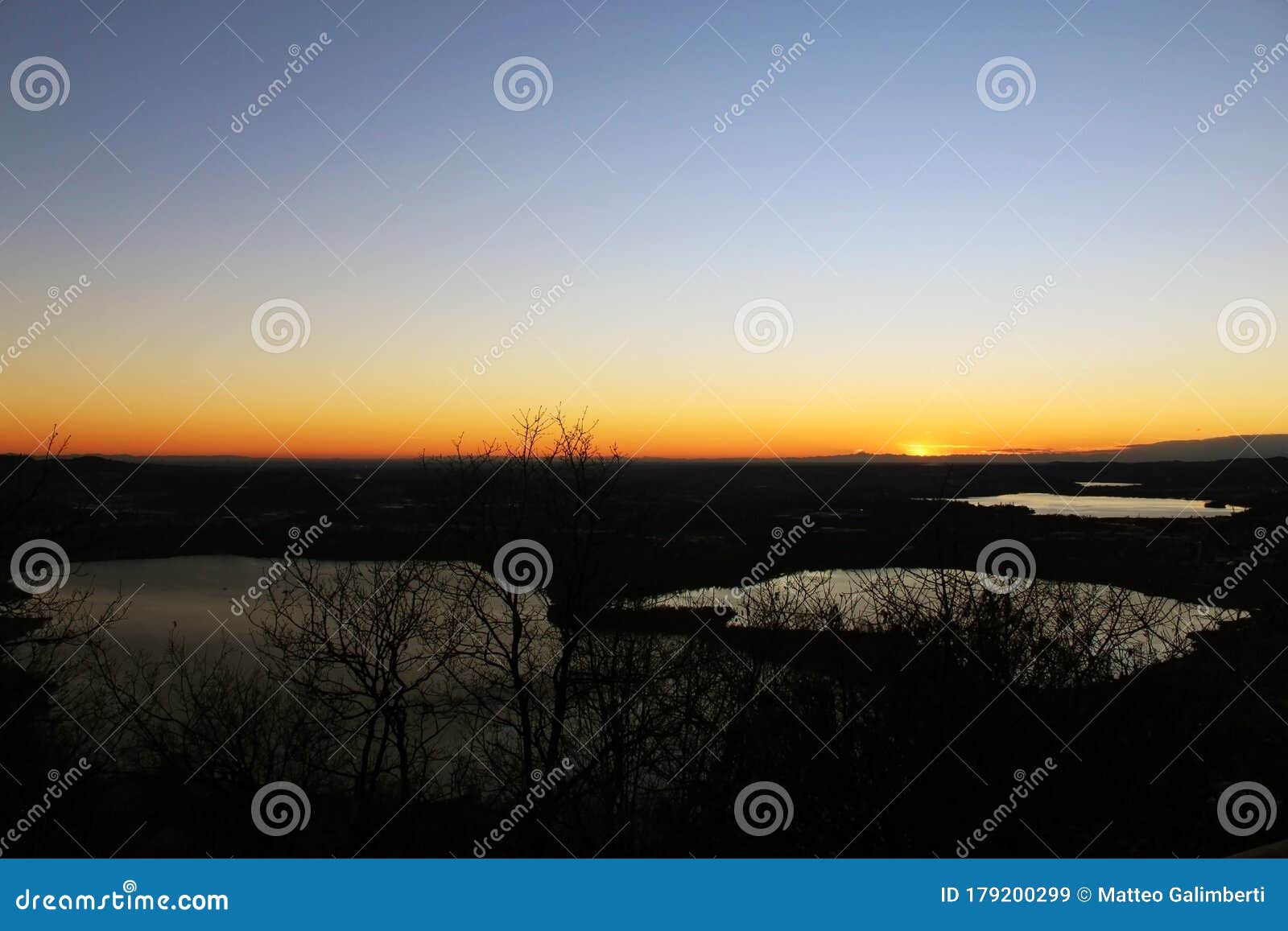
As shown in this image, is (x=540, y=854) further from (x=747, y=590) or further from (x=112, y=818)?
(x=112, y=818)

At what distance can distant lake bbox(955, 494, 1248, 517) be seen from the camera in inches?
1035

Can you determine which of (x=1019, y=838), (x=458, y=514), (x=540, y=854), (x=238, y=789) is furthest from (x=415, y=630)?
(x=1019, y=838)

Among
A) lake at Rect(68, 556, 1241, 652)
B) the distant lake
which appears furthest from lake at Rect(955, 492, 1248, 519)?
lake at Rect(68, 556, 1241, 652)

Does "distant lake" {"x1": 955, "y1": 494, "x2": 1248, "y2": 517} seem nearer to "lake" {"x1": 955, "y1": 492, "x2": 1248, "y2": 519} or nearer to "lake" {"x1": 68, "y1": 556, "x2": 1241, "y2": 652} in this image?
"lake" {"x1": 955, "y1": 492, "x2": 1248, "y2": 519}

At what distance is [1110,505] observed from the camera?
33.1 metres

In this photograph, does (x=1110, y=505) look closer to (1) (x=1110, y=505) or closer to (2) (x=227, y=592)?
(1) (x=1110, y=505)

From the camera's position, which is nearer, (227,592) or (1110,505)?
(227,592)

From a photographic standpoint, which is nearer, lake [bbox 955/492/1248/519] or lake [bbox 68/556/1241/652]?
lake [bbox 68/556/1241/652]

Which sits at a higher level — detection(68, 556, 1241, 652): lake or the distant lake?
the distant lake

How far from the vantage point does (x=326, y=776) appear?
528 inches

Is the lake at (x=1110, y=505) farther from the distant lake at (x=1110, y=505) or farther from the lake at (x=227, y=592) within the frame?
the lake at (x=227, y=592)

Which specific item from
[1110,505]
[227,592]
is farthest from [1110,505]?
[227,592]

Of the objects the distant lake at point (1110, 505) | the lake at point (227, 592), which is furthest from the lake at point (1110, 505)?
the lake at point (227, 592)

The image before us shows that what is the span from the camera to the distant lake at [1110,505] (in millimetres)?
26297
